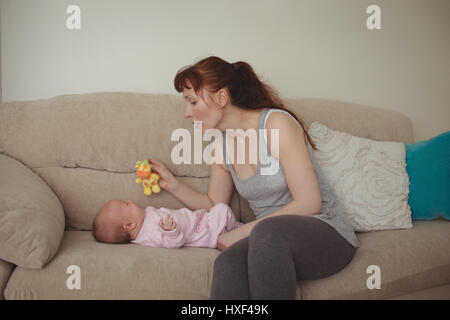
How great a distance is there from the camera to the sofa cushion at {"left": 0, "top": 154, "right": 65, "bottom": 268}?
119cm

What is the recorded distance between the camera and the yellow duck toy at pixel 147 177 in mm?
1628

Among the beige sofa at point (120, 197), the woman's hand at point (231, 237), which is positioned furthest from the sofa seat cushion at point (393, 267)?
the woman's hand at point (231, 237)

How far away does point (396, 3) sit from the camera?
255 cm

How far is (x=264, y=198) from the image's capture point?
59.0 inches

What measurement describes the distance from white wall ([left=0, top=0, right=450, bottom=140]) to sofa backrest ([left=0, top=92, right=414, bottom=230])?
0.37 meters

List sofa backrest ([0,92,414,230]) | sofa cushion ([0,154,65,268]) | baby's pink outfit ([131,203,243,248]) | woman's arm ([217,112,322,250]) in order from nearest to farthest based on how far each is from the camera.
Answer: sofa cushion ([0,154,65,268]) < woman's arm ([217,112,322,250]) < baby's pink outfit ([131,203,243,248]) < sofa backrest ([0,92,414,230])

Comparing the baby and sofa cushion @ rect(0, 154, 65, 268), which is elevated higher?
sofa cushion @ rect(0, 154, 65, 268)

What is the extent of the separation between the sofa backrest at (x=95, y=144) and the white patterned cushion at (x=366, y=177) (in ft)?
1.47

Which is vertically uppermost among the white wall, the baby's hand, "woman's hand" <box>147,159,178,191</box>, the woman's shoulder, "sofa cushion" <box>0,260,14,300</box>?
the white wall

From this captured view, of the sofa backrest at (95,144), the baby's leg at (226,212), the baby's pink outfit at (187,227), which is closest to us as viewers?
the baby's pink outfit at (187,227)

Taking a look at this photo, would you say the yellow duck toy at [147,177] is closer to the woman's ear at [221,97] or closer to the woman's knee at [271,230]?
the woman's ear at [221,97]

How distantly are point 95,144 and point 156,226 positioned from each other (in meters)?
0.54

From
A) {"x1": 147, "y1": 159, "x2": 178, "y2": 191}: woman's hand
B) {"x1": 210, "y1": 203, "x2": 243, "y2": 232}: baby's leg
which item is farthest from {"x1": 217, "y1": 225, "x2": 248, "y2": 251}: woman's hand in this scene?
{"x1": 147, "y1": 159, "x2": 178, "y2": 191}: woman's hand

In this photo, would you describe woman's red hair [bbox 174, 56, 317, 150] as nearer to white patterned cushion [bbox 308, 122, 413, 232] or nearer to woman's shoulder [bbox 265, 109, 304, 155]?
woman's shoulder [bbox 265, 109, 304, 155]
